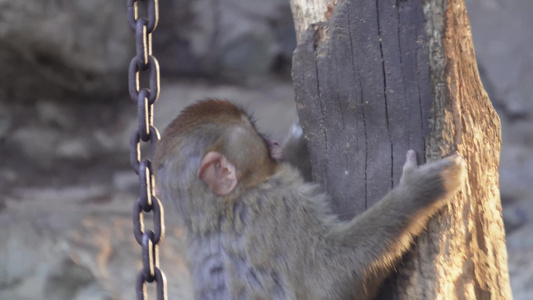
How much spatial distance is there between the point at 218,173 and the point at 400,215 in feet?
1.97

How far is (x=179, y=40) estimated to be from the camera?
22.0 ft

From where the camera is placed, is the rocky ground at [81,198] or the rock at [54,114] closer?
the rocky ground at [81,198]

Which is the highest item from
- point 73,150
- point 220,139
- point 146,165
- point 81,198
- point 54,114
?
point 54,114

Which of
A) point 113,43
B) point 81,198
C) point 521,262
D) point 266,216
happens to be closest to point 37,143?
point 81,198

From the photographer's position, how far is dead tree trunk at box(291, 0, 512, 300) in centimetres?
185

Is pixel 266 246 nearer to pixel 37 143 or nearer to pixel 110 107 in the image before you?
pixel 37 143

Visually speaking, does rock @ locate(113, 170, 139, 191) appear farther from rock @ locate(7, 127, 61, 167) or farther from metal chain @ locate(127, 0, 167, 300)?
metal chain @ locate(127, 0, 167, 300)

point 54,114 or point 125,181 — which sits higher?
point 54,114

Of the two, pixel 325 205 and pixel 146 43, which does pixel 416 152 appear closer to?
pixel 325 205

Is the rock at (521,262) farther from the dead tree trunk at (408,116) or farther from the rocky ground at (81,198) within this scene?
the dead tree trunk at (408,116)

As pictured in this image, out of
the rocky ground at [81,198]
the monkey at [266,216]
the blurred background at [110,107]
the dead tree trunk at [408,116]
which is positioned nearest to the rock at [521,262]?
the blurred background at [110,107]

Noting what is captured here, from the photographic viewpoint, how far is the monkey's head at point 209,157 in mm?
2170

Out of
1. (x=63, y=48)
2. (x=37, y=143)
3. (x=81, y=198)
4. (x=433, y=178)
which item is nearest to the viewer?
(x=433, y=178)

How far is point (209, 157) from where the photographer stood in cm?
213
